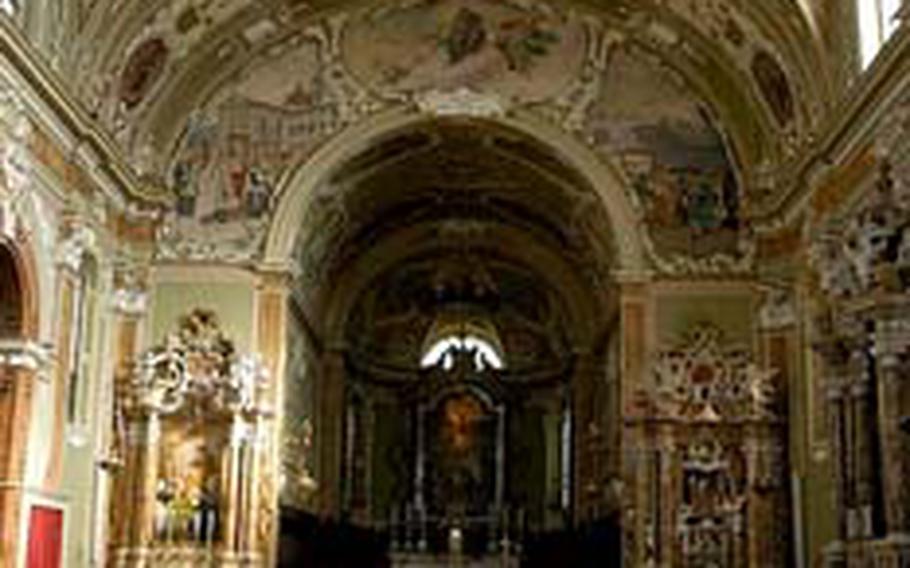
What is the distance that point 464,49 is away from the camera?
77.2 ft

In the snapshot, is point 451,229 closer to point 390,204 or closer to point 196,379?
point 390,204

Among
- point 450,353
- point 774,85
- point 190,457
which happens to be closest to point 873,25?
point 774,85

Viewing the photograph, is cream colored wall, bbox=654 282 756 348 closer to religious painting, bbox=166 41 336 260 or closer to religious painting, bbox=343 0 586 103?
religious painting, bbox=343 0 586 103

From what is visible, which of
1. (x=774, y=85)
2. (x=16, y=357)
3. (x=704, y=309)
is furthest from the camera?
(x=704, y=309)

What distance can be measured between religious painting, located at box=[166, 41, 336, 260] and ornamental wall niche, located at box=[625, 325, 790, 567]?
7.32m

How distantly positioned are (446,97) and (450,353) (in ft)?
38.5

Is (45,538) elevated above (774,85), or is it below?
below

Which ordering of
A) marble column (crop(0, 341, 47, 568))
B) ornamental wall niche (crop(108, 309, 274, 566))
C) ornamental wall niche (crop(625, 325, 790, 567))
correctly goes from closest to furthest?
marble column (crop(0, 341, 47, 568)) < ornamental wall niche (crop(625, 325, 790, 567)) < ornamental wall niche (crop(108, 309, 274, 566))

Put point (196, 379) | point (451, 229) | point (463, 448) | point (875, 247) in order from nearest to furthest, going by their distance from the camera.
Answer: point (875, 247), point (196, 379), point (451, 229), point (463, 448)

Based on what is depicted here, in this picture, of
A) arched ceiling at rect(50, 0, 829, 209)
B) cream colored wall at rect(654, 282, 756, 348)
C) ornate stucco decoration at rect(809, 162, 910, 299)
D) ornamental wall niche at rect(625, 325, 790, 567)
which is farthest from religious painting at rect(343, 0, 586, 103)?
ornate stucco decoration at rect(809, 162, 910, 299)

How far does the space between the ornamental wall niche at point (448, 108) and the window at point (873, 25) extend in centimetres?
561

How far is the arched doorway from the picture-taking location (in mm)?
25109

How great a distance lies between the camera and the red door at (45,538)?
18.0m

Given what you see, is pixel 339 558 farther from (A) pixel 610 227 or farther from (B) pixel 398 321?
(A) pixel 610 227
